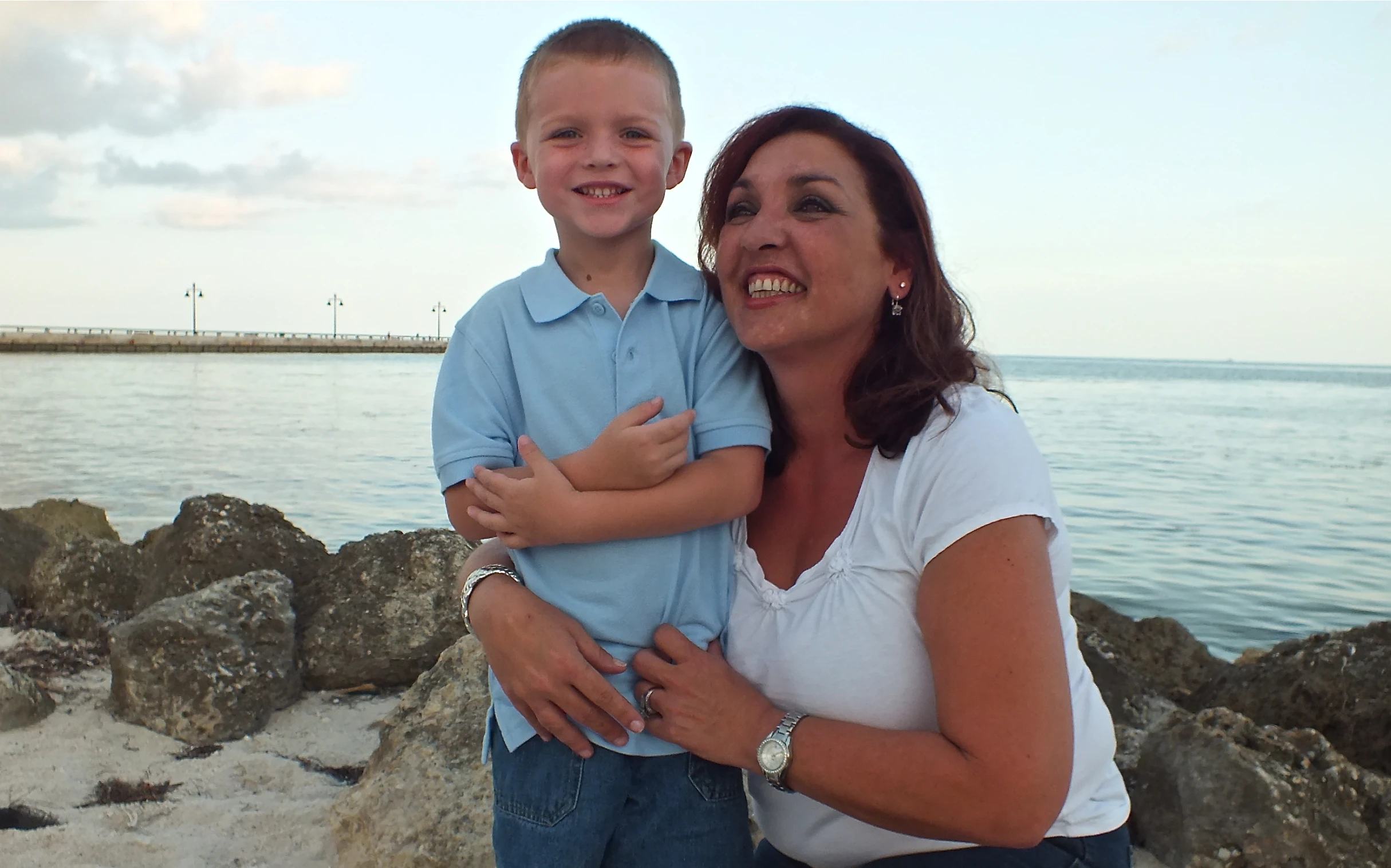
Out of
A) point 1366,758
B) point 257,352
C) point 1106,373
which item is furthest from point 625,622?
point 1106,373

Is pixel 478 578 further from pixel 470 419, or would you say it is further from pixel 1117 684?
pixel 1117 684

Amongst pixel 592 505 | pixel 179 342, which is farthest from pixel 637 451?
pixel 179 342

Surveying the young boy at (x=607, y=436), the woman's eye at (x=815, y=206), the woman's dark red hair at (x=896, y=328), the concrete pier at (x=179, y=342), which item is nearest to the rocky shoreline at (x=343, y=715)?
the young boy at (x=607, y=436)

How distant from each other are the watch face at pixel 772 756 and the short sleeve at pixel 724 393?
59 cm

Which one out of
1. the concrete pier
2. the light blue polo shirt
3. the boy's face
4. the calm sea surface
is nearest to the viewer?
the light blue polo shirt

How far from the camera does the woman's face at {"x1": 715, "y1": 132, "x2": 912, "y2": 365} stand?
7.07 feet

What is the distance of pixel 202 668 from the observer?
4.37m

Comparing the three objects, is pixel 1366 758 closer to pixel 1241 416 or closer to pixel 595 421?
pixel 595 421

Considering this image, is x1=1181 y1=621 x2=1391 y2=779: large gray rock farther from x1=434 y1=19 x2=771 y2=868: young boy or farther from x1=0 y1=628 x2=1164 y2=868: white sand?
x1=434 y1=19 x2=771 y2=868: young boy

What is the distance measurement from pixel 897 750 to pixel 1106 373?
85587 millimetres

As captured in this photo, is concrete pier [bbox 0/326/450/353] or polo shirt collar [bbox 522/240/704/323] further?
concrete pier [bbox 0/326/450/353]

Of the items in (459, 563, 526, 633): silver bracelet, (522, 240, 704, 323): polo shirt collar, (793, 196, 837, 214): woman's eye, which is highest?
(793, 196, 837, 214): woman's eye

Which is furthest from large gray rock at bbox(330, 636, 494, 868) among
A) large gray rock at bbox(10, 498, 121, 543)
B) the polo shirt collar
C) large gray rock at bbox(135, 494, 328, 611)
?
large gray rock at bbox(10, 498, 121, 543)

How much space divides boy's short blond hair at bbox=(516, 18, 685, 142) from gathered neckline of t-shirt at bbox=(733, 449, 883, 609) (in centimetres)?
91
